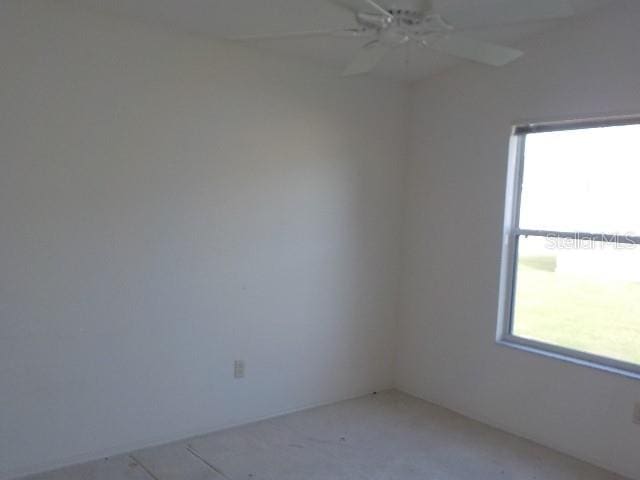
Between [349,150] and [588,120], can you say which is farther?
[349,150]

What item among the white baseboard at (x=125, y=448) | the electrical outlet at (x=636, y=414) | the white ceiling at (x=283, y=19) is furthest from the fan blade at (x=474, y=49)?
the white baseboard at (x=125, y=448)

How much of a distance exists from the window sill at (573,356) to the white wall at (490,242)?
44 millimetres

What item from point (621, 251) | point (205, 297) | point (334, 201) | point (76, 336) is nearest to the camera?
point (76, 336)

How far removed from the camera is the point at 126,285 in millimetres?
2986

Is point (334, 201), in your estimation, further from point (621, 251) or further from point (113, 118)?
point (621, 251)

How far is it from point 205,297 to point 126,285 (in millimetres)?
488

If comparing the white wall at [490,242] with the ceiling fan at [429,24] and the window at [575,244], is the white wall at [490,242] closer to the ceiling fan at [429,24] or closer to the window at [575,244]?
the window at [575,244]

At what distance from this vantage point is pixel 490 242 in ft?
11.8

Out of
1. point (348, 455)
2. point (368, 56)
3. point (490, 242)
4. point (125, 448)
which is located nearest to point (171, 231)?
point (125, 448)

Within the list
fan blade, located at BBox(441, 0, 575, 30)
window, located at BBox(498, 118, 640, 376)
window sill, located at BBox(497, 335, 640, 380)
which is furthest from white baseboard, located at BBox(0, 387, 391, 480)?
fan blade, located at BBox(441, 0, 575, 30)

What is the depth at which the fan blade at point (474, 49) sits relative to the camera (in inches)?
82.3

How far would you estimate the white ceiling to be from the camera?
8.86 feet

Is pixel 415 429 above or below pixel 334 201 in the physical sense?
below

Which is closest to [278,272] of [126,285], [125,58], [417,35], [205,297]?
[205,297]
